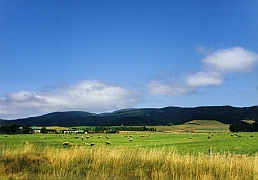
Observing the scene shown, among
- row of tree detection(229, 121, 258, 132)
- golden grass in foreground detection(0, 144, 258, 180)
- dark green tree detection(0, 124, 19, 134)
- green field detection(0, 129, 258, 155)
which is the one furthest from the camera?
row of tree detection(229, 121, 258, 132)

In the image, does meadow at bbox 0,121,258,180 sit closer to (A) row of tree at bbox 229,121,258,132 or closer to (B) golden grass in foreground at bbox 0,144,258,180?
(B) golden grass in foreground at bbox 0,144,258,180

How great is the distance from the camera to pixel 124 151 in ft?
70.5

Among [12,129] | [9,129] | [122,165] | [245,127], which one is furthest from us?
[245,127]

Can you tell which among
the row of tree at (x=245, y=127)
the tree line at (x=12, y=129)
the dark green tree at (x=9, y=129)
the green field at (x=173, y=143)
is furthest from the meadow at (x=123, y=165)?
the row of tree at (x=245, y=127)

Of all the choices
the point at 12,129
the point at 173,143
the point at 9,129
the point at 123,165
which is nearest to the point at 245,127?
the point at 12,129

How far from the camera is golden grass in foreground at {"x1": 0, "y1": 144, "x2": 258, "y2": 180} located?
56.6ft

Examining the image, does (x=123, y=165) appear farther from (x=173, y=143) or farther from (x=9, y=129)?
(x=9, y=129)

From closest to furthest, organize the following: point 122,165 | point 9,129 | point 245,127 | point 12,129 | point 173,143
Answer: point 122,165 → point 173,143 → point 9,129 → point 12,129 → point 245,127

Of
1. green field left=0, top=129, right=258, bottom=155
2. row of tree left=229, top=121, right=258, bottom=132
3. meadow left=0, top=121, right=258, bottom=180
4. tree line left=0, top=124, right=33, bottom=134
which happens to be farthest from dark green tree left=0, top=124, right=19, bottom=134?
meadow left=0, top=121, right=258, bottom=180

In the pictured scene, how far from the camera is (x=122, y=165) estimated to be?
64.6 feet

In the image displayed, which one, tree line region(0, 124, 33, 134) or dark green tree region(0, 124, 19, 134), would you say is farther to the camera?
tree line region(0, 124, 33, 134)

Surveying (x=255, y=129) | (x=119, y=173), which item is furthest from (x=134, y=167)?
(x=255, y=129)

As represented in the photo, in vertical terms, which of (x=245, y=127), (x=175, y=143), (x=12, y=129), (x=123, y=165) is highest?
(x=12, y=129)

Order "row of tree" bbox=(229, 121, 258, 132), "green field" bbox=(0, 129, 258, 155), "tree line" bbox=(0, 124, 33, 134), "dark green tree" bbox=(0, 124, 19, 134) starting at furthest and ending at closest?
"row of tree" bbox=(229, 121, 258, 132) → "tree line" bbox=(0, 124, 33, 134) → "dark green tree" bbox=(0, 124, 19, 134) → "green field" bbox=(0, 129, 258, 155)
